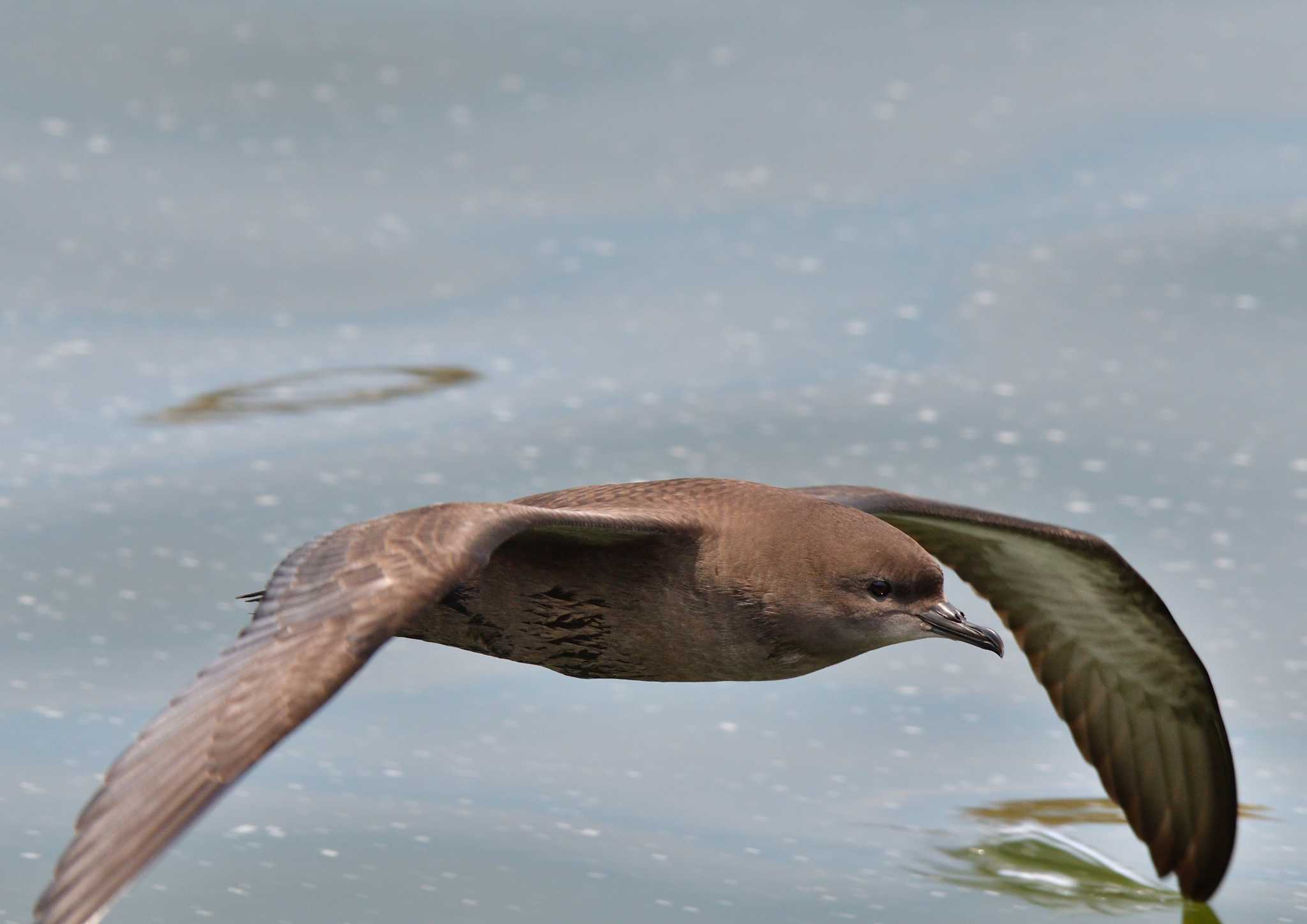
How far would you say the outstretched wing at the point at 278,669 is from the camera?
482 centimetres

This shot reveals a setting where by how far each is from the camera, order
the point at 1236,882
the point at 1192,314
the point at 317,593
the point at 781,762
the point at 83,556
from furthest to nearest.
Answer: the point at 1192,314, the point at 83,556, the point at 781,762, the point at 1236,882, the point at 317,593

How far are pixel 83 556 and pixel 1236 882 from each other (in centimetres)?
476

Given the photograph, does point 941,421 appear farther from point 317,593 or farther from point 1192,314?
point 317,593

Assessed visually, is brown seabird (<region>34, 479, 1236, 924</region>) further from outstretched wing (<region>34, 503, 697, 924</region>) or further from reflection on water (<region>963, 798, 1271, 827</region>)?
reflection on water (<region>963, 798, 1271, 827</region>)

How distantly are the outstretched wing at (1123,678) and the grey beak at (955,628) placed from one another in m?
0.94

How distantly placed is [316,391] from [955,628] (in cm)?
519

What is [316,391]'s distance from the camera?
10.8 metres

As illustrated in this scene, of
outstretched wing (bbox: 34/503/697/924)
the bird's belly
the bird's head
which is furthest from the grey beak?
outstretched wing (bbox: 34/503/697/924)

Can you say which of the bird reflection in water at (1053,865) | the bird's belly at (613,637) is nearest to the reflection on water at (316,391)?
the bird reflection in water at (1053,865)

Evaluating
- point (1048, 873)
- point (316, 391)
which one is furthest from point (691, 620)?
point (316, 391)

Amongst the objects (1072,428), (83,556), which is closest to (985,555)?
(1072,428)

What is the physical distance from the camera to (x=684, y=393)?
1050 cm

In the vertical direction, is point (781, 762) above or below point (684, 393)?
below

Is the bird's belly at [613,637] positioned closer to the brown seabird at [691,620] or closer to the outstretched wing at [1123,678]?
the brown seabird at [691,620]
